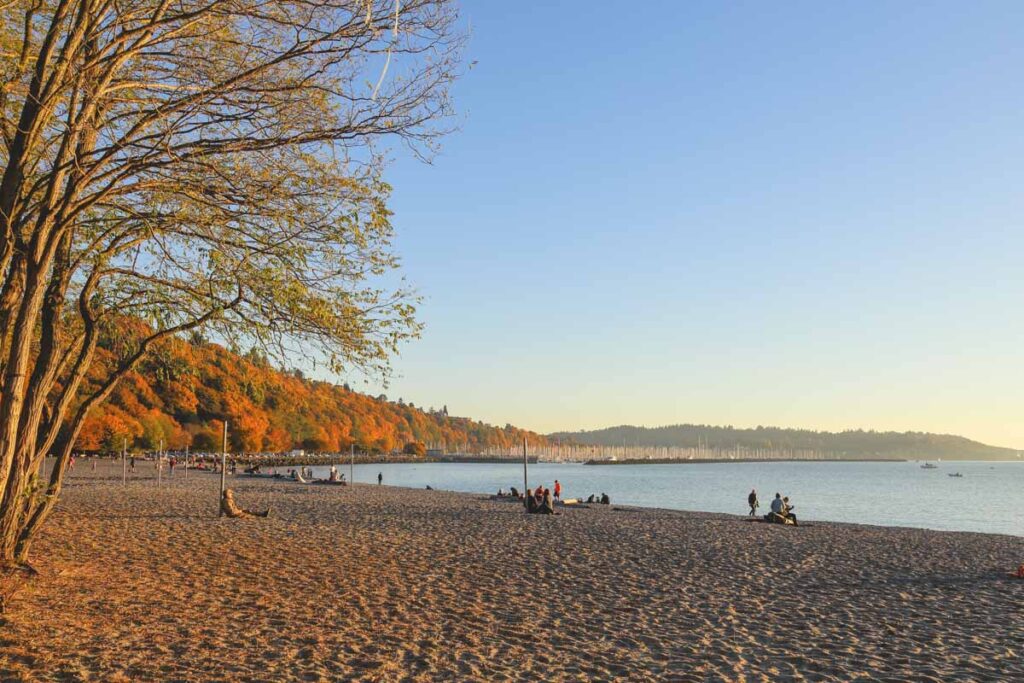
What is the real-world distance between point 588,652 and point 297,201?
23.7ft

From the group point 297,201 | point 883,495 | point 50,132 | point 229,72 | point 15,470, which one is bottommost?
point 883,495

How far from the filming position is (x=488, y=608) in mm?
11484

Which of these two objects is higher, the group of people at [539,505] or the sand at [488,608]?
the sand at [488,608]

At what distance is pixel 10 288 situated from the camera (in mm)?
9820

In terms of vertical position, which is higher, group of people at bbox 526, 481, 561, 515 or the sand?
the sand

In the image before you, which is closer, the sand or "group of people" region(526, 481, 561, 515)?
the sand

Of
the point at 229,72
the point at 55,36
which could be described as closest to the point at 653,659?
the point at 229,72

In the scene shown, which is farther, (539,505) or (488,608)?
(539,505)

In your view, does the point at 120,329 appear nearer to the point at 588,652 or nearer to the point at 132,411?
the point at 588,652

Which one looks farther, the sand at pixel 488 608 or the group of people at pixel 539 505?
the group of people at pixel 539 505

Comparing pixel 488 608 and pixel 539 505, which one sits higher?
pixel 488 608

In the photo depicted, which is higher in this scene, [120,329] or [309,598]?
[120,329]

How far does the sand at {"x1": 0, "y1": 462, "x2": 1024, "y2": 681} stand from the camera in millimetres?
8219

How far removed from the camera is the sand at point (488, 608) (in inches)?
324
